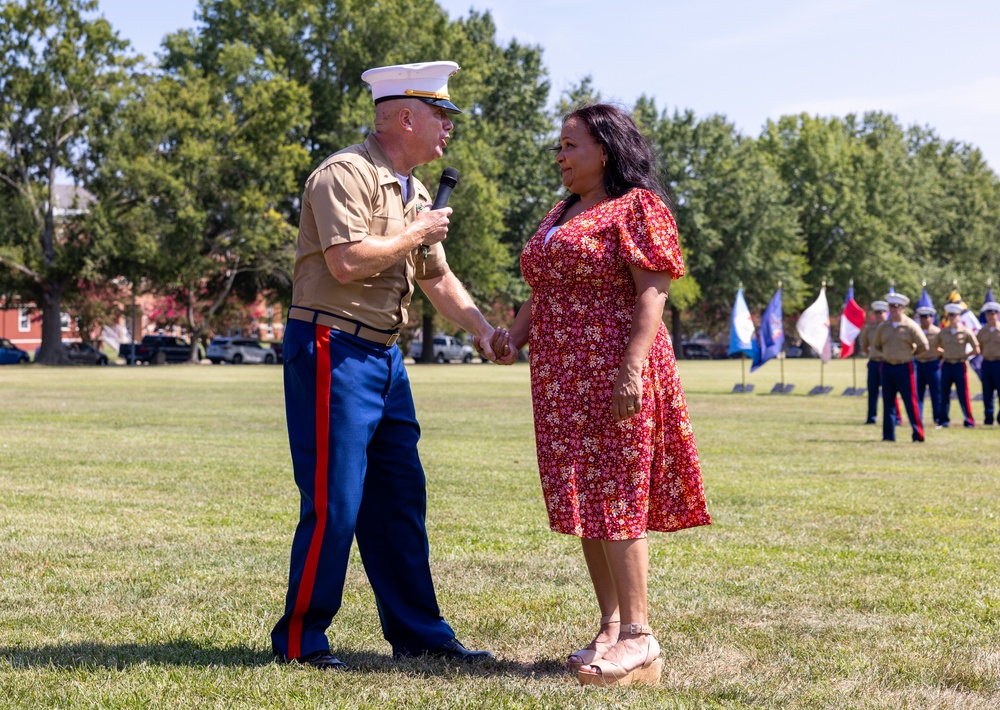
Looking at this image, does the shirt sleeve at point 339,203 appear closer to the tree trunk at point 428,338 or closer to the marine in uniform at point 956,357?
the marine in uniform at point 956,357

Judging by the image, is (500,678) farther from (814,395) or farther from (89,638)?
(814,395)

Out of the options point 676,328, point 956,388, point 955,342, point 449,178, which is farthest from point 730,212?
point 449,178

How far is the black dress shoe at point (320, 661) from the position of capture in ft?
15.4

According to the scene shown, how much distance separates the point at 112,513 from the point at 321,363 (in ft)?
16.6

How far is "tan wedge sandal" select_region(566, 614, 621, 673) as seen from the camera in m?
4.67

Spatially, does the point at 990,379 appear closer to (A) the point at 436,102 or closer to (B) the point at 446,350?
(A) the point at 436,102

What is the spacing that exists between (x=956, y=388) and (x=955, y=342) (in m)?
1.24

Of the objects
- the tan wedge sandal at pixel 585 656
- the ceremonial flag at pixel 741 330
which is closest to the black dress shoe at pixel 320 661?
the tan wedge sandal at pixel 585 656

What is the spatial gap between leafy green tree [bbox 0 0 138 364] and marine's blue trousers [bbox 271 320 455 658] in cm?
4994

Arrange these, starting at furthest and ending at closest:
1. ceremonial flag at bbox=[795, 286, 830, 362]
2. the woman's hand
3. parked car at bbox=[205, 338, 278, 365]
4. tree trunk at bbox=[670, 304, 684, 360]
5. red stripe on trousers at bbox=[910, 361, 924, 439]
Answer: tree trunk at bbox=[670, 304, 684, 360], parked car at bbox=[205, 338, 278, 365], ceremonial flag at bbox=[795, 286, 830, 362], red stripe on trousers at bbox=[910, 361, 924, 439], the woman's hand

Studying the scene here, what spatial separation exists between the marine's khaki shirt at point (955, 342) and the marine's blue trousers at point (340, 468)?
18.7 metres

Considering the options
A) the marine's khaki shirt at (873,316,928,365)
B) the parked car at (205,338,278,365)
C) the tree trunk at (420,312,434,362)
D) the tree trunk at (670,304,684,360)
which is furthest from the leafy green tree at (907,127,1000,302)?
the marine's khaki shirt at (873,316,928,365)

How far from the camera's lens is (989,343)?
21.2 meters

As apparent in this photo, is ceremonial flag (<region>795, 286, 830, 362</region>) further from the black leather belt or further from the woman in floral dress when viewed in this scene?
the black leather belt
